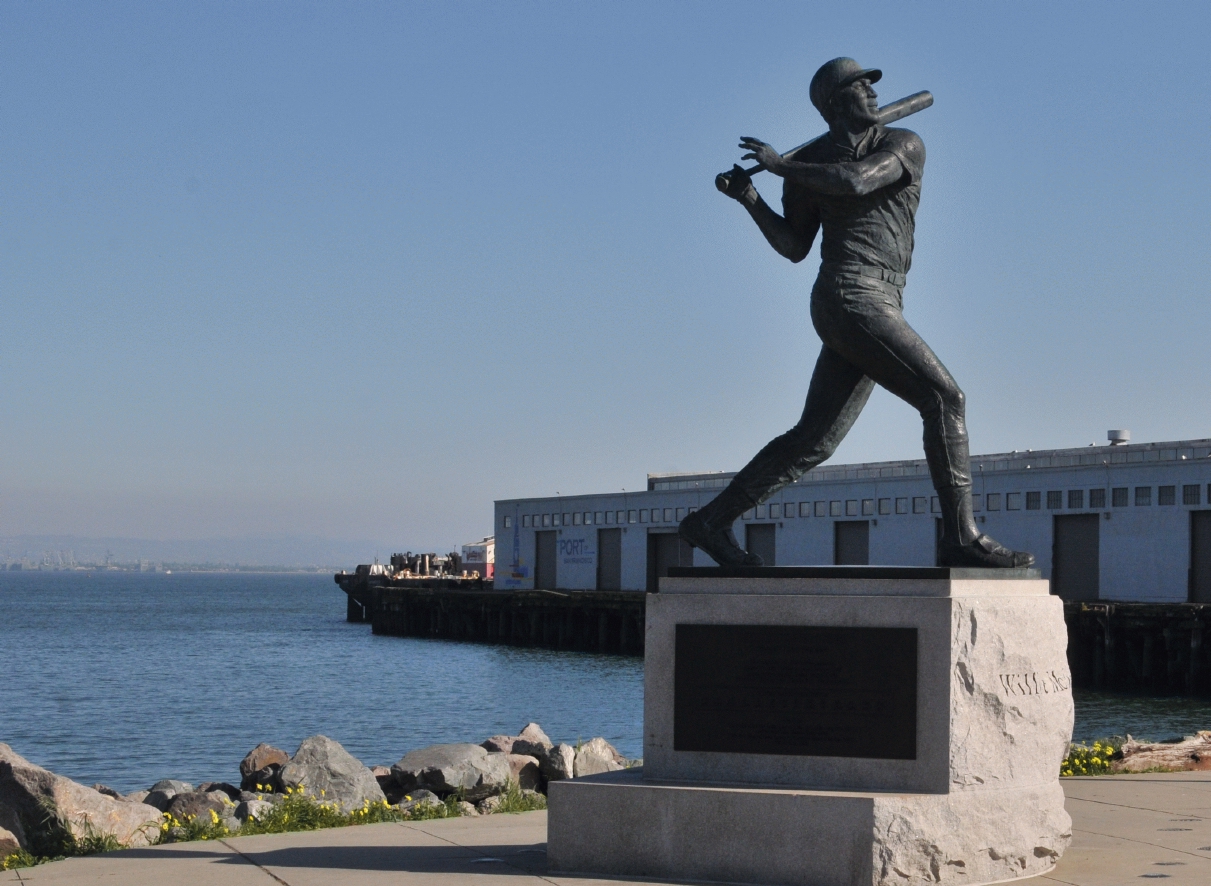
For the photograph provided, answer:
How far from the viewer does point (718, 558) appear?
8.67 m

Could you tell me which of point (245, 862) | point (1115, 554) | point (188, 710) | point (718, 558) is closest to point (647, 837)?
point (718, 558)

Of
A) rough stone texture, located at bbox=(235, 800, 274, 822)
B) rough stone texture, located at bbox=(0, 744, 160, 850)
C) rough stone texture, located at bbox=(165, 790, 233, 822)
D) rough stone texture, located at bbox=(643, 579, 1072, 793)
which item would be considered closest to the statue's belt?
rough stone texture, located at bbox=(643, 579, 1072, 793)

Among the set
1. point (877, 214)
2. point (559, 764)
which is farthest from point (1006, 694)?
point (559, 764)

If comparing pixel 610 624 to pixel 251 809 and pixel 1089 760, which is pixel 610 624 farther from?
pixel 251 809

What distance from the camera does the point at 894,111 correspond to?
8586 millimetres

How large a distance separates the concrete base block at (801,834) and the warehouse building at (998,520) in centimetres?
3887

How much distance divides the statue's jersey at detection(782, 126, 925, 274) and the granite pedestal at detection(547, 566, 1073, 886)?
1729 millimetres

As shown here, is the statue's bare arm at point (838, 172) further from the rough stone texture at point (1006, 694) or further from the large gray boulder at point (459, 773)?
the large gray boulder at point (459, 773)

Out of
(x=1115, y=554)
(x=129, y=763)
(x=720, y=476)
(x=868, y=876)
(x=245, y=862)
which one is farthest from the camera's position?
(x=720, y=476)

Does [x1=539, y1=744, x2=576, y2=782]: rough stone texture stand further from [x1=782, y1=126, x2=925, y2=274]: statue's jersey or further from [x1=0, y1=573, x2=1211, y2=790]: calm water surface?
[x1=0, y1=573, x2=1211, y2=790]: calm water surface

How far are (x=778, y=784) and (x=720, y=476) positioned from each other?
63.2 meters

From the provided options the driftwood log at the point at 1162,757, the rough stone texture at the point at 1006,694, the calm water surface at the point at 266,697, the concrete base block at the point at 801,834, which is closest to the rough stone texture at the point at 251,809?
the concrete base block at the point at 801,834

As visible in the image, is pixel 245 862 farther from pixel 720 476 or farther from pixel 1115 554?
pixel 720 476
